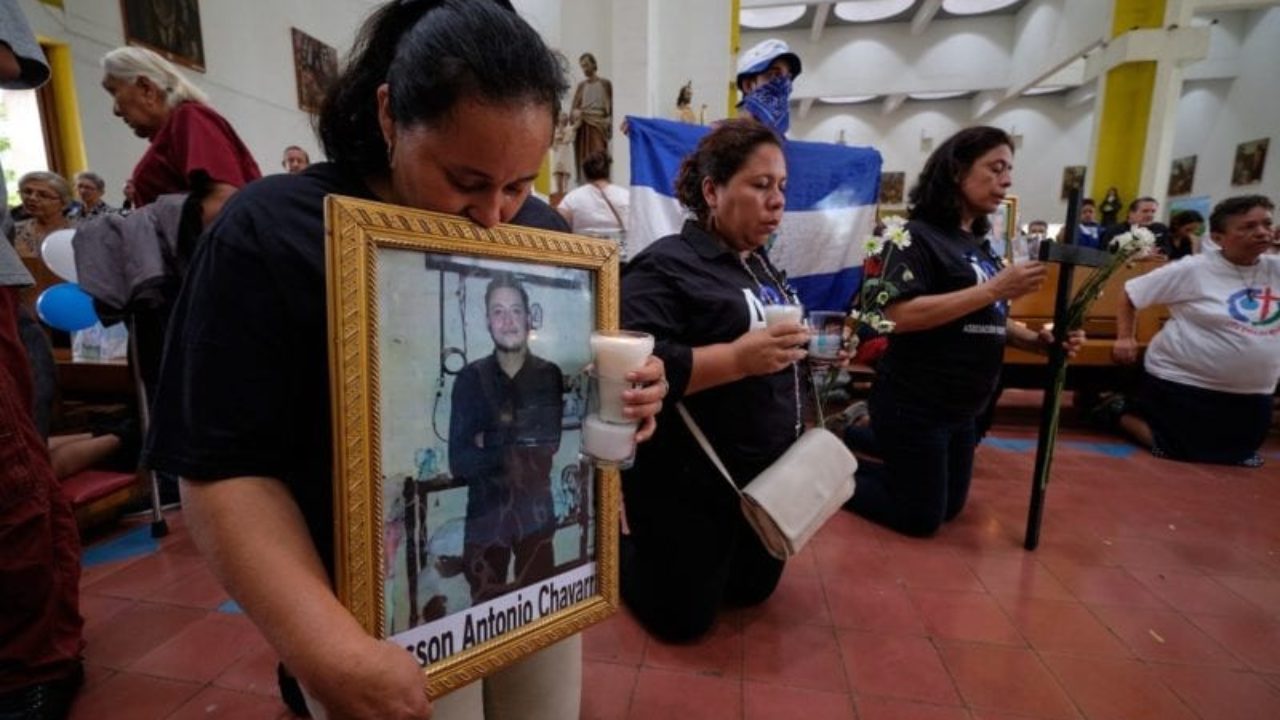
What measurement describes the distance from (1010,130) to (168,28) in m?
18.3

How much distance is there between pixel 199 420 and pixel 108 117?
775cm

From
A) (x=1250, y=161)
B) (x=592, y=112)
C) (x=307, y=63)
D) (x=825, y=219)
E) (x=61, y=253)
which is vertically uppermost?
(x=307, y=63)

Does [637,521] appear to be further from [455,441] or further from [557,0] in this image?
[557,0]

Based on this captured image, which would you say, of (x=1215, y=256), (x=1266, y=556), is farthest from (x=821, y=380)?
(x=1215, y=256)

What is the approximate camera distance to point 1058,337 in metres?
2.40

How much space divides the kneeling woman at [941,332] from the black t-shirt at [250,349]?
2.29 m

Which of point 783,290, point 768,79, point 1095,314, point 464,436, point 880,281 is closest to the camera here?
point 464,436

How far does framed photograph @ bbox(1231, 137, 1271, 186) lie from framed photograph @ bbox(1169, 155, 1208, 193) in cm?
112

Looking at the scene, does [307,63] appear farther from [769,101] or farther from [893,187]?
[893,187]

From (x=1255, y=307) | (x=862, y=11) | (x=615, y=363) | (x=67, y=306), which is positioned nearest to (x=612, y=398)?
(x=615, y=363)

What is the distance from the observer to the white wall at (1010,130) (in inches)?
619

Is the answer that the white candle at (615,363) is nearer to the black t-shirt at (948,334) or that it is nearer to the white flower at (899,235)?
the white flower at (899,235)

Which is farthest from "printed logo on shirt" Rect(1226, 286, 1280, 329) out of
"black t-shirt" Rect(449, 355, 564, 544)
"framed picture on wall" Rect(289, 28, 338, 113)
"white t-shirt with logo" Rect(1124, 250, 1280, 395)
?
"framed picture on wall" Rect(289, 28, 338, 113)

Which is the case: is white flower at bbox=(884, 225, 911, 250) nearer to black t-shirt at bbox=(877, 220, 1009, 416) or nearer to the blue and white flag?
black t-shirt at bbox=(877, 220, 1009, 416)
